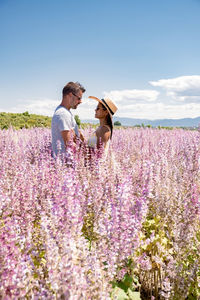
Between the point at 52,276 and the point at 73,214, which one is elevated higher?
the point at 73,214

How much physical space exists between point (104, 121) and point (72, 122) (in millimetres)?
613

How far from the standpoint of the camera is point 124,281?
2.10 metres

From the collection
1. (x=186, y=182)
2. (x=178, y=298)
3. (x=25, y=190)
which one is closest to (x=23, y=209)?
(x=25, y=190)

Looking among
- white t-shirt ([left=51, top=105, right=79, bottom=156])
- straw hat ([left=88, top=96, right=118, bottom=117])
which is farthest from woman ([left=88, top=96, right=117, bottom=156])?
white t-shirt ([left=51, top=105, right=79, bottom=156])

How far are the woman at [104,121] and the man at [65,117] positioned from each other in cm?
38

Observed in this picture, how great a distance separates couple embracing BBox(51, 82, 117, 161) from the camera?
439 centimetres

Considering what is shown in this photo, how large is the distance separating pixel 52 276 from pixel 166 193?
2.10 m

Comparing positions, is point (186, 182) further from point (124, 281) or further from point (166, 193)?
point (124, 281)

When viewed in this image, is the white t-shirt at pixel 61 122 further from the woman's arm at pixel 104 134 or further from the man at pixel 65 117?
the woman's arm at pixel 104 134

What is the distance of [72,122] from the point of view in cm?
470

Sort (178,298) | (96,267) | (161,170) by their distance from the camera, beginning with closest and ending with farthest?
(96,267) < (178,298) < (161,170)

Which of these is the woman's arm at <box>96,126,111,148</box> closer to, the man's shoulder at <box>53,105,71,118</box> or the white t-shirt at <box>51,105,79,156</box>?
the white t-shirt at <box>51,105,79,156</box>

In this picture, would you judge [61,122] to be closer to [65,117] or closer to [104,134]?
[65,117]

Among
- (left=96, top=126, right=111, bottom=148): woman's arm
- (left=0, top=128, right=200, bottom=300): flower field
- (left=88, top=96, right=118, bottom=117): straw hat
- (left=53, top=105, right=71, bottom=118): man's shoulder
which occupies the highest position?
(left=88, top=96, right=118, bottom=117): straw hat
